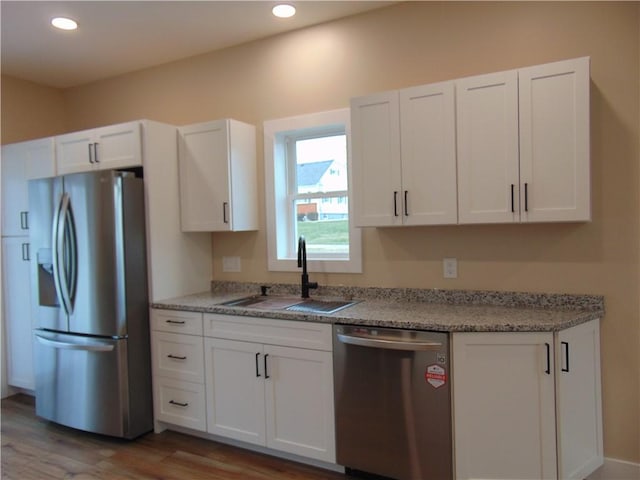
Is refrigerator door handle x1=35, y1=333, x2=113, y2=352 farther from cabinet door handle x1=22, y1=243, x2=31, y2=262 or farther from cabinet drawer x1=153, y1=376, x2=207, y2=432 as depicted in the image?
cabinet door handle x1=22, y1=243, x2=31, y2=262

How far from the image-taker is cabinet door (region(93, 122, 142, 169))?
3094 millimetres

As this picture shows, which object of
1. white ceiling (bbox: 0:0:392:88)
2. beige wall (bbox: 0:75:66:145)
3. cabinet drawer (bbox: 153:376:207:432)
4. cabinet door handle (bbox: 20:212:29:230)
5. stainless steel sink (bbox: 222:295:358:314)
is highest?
white ceiling (bbox: 0:0:392:88)

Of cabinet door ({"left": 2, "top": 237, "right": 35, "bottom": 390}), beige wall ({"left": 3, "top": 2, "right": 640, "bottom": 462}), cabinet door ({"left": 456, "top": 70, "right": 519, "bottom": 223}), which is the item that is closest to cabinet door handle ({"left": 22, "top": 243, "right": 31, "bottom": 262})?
cabinet door ({"left": 2, "top": 237, "right": 35, "bottom": 390})

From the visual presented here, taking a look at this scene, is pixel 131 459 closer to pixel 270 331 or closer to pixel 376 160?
pixel 270 331

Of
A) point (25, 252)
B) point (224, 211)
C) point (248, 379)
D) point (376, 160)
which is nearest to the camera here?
point (376, 160)

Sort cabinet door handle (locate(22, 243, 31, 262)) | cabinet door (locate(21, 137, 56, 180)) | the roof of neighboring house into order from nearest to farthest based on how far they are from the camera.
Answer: the roof of neighboring house
cabinet door (locate(21, 137, 56, 180))
cabinet door handle (locate(22, 243, 31, 262))

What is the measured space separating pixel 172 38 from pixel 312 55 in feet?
3.47

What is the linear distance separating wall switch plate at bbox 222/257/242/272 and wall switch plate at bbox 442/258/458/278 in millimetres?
1559

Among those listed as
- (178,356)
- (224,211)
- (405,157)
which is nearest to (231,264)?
(224,211)

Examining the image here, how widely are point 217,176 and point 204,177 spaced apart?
0.37 ft

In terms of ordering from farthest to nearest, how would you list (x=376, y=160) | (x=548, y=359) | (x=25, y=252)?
(x=25, y=252) → (x=376, y=160) → (x=548, y=359)

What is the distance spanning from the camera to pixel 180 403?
301cm

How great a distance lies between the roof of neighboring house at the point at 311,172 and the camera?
330cm

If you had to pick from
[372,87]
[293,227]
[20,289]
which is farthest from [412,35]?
[20,289]
